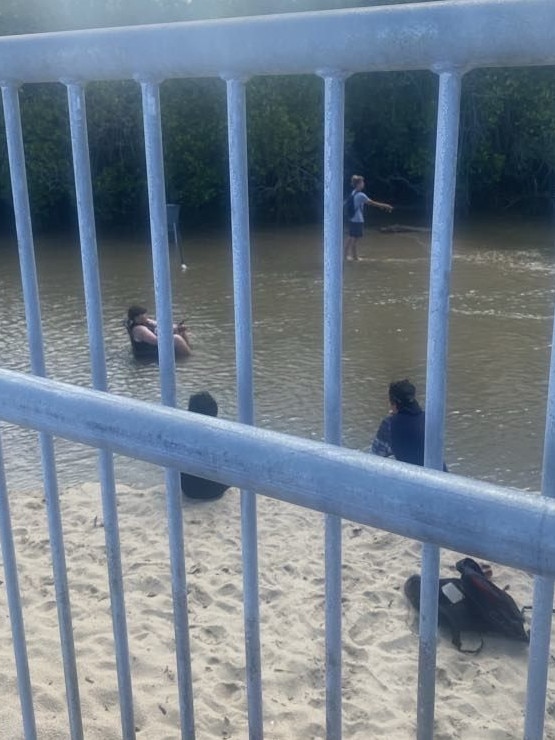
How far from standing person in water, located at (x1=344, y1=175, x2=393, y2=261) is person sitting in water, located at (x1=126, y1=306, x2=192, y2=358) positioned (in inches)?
242

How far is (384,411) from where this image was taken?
838 centimetres

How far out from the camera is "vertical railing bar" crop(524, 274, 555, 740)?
139 cm

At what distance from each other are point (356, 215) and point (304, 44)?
1449 cm

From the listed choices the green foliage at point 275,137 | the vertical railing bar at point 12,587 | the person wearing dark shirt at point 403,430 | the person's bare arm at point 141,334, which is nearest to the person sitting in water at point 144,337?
the person's bare arm at point 141,334

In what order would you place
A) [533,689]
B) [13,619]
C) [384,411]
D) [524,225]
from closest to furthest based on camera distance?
[533,689], [13,619], [384,411], [524,225]

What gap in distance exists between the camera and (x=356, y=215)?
51.5 ft

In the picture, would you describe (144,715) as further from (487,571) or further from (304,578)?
(487,571)

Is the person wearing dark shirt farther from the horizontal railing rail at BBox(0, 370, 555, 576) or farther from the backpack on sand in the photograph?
the horizontal railing rail at BBox(0, 370, 555, 576)

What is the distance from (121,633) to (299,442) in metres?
0.93

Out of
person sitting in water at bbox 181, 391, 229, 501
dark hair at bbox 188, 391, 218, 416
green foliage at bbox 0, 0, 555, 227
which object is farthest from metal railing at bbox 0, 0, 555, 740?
green foliage at bbox 0, 0, 555, 227

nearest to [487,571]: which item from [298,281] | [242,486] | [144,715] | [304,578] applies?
[304,578]

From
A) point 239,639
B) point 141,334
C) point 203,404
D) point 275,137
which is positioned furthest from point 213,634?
point 275,137

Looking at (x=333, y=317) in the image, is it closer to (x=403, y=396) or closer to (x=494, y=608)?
(x=494, y=608)

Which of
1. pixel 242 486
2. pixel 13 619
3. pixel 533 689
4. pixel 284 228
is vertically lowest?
pixel 284 228
